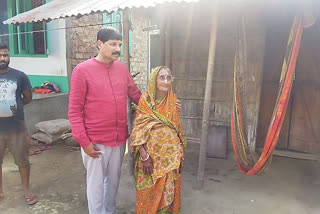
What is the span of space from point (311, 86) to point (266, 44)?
0.94 m

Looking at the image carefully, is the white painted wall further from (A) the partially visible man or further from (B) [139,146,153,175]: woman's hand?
(B) [139,146,153,175]: woman's hand

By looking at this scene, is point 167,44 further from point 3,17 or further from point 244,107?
point 3,17

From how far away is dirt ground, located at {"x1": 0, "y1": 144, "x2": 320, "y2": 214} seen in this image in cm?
289

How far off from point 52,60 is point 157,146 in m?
4.37

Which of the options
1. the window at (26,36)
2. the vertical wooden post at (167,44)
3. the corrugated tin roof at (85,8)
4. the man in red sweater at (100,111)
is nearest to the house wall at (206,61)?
the vertical wooden post at (167,44)

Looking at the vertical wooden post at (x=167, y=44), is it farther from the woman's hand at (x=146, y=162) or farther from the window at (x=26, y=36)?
the window at (x=26, y=36)

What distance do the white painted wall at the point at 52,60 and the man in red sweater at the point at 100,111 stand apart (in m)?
3.81

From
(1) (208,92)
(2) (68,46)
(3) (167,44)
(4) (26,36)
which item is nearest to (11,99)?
(1) (208,92)

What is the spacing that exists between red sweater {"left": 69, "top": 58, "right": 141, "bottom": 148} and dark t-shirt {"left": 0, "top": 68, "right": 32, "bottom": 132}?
3.61 feet

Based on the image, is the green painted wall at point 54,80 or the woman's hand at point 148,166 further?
the green painted wall at point 54,80

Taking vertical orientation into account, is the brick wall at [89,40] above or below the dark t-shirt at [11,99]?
above

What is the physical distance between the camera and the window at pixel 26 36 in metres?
5.74

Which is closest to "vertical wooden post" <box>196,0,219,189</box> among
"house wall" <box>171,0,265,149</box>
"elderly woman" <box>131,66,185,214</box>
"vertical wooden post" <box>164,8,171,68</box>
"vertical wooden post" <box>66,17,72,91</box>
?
"elderly woman" <box>131,66,185,214</box>

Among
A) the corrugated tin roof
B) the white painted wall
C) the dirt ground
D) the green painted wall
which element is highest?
the corrugated tin roof
